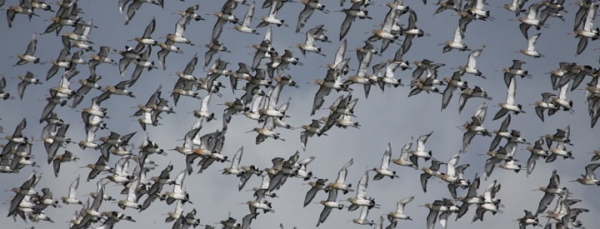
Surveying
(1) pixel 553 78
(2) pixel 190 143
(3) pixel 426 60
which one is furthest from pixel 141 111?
(1) pixel 553 78

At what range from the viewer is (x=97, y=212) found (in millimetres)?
69062

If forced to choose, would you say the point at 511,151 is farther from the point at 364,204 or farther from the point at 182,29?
the point at 182,29

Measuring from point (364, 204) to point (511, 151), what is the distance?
6.35 m

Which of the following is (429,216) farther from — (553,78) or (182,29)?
(182,29)

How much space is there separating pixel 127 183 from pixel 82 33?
6.48 m

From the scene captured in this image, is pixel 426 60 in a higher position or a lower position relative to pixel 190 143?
higher

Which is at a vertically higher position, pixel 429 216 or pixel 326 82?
pixel 326 82

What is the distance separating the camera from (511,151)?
7000 cm

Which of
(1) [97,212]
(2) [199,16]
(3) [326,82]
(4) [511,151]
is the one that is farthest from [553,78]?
(1) [97,212]

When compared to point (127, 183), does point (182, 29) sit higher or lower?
higher

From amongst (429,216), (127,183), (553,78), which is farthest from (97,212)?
(553,78)

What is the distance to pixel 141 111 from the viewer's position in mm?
71062

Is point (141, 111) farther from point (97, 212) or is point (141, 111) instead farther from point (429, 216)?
point (429, 216)

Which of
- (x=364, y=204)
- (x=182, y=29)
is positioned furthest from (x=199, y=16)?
(x=364, y=204)
